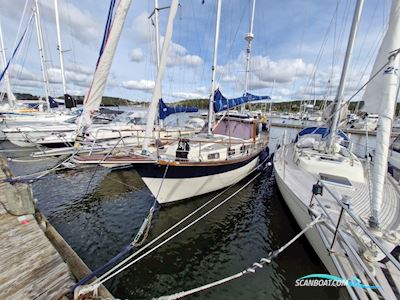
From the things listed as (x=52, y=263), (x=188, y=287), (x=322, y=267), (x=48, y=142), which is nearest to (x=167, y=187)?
(x=188, y=287)

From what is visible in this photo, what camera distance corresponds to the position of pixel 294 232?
6258 millimetres

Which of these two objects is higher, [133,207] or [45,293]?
[45,293]

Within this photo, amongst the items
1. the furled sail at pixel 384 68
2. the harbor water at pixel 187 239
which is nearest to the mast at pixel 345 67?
the harbor water at pixel 187 239

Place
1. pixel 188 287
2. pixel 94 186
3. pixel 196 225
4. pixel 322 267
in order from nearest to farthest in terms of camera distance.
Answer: pixel 188 287, pixel 322 267, pixel 196 225, pixel 94 186

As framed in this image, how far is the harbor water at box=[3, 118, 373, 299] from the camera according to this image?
4.35 meters

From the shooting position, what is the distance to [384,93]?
3119 mm

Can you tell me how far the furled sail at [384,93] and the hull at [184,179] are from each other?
4587 millimetres

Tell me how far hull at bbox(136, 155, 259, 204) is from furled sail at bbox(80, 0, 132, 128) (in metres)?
2.32

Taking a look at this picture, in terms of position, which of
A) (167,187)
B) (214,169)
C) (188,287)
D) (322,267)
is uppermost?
(214,169)

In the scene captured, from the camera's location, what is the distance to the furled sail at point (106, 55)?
5.39 m

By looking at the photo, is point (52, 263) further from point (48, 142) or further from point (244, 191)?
point (48, 142)

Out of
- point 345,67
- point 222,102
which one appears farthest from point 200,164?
point 345,67

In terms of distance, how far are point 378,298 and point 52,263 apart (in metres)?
4.76

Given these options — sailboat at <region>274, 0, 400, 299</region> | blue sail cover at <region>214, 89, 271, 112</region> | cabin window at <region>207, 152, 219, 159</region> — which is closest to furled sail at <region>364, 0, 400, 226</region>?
sailboat at <region>274, 0, 400, 299</region>
